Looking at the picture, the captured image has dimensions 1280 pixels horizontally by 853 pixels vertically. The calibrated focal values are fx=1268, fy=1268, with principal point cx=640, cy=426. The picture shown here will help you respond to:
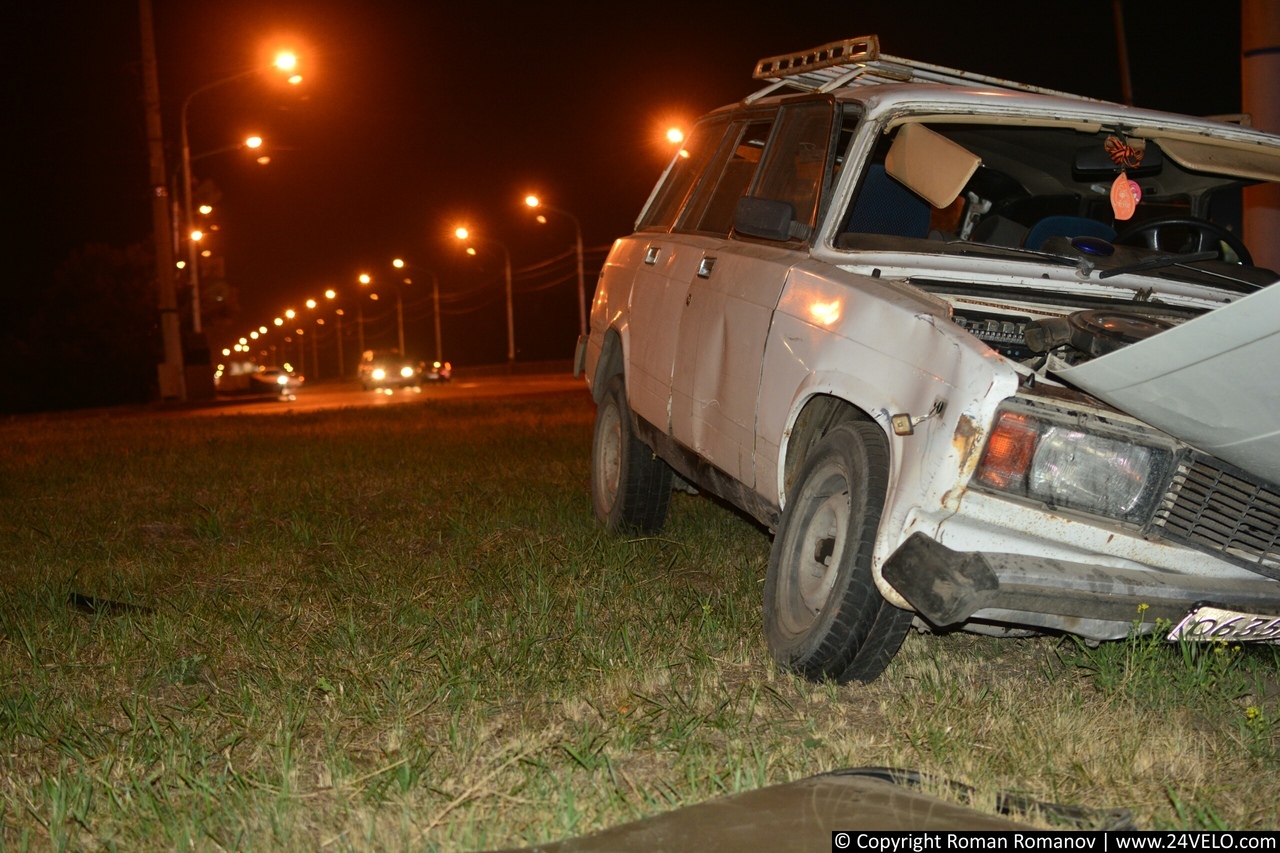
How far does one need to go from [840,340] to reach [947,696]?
1.08 m

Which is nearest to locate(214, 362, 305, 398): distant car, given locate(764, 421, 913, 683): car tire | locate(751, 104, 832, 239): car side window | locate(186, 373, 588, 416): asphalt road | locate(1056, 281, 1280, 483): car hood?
locate(186, 373, 588, 416): asphalt road

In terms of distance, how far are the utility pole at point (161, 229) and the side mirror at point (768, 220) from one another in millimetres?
24431

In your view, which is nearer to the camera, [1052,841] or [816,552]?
[1052,841]

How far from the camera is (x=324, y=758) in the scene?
3.26 m

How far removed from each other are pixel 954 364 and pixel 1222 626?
949mm

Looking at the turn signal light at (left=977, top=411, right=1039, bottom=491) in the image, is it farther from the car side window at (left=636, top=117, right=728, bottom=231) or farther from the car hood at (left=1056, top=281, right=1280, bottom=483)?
the car side window at (left=636, top=117, right=728, bottom=231)

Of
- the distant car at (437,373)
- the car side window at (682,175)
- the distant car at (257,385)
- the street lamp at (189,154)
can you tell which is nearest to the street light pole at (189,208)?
the street lamp at (189,154)

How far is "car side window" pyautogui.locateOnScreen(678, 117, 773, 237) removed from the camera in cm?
541

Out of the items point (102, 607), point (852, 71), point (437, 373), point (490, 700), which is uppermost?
point (852, 71)

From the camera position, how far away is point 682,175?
6.30m

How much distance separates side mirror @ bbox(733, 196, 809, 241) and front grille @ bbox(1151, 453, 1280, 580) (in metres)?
1.70

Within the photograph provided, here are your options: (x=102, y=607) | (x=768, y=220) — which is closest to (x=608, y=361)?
(x=768, y=220)

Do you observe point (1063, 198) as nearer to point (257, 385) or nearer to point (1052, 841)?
point (1052, 841)

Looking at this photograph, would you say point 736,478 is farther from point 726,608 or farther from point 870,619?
point 870,619
